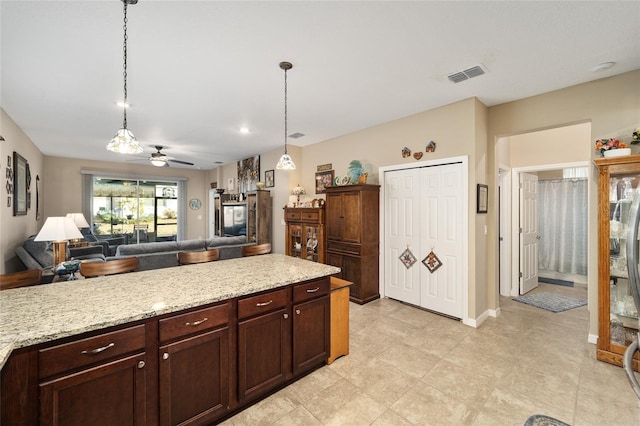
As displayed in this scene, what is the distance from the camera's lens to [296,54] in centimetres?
245

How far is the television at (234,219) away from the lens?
6.98 meters

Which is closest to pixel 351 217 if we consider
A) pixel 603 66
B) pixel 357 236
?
pixel 357 236

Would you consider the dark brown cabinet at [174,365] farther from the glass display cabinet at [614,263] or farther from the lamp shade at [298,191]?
the lamp shade at [298,191]

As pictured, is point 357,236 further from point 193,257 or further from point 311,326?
point 193,257

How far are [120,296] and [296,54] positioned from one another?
2328 mm

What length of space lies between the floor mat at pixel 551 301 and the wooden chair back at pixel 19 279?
19.1 ft

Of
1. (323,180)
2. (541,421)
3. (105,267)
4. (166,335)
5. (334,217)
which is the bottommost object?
(541,421)

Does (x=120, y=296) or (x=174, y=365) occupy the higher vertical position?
(x=120, y=296)

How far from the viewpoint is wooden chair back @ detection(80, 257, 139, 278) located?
2.24m

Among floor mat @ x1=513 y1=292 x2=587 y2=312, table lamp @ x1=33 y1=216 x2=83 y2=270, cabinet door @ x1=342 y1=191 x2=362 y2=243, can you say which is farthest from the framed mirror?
floor mat @ x1=513 y1=292 x2=587 y2=312

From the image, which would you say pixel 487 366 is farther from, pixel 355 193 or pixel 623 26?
pixel 623 26

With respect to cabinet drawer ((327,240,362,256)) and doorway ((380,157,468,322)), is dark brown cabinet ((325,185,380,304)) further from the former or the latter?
doorway ((380,157,468,322))

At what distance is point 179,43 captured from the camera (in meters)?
2.28

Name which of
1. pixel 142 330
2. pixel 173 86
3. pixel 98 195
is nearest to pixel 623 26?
Answer: pixel 142 330
